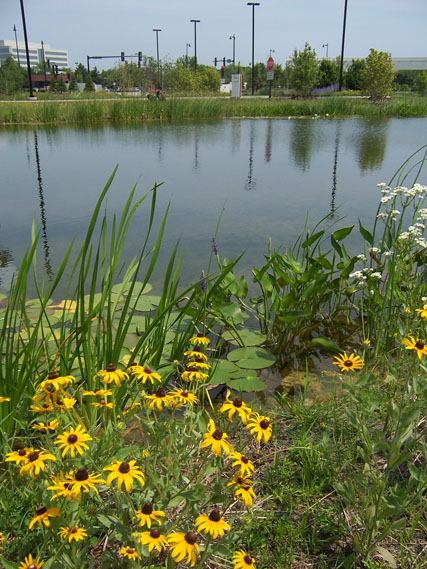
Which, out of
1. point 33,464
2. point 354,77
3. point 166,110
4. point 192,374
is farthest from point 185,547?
point 354,77

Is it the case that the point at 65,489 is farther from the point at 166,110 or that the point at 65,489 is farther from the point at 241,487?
the point at 166,110

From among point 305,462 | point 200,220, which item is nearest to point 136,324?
point 305,462

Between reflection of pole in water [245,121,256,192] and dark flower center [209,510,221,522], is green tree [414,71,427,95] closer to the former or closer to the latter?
reflection of pole in water [245,121,256,192]

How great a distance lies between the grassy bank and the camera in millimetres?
11087

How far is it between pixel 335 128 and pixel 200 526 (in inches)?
427

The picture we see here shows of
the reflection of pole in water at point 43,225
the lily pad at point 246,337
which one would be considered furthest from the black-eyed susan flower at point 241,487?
the reflection of pole in water at point 43,225

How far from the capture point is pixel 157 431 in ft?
3.02

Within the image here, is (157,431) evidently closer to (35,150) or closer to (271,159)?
(271,159)

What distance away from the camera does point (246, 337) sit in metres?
2.20

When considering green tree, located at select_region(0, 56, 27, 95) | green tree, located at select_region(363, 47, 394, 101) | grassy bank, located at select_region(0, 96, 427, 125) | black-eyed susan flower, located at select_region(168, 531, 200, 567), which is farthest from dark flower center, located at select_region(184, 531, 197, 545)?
green tree, located at select_region(0, 56, 27, 95)

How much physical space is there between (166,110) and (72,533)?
497 inches

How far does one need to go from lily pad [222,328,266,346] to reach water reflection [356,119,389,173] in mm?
3914

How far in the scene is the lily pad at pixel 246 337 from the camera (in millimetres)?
2145

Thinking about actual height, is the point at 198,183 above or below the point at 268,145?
below
